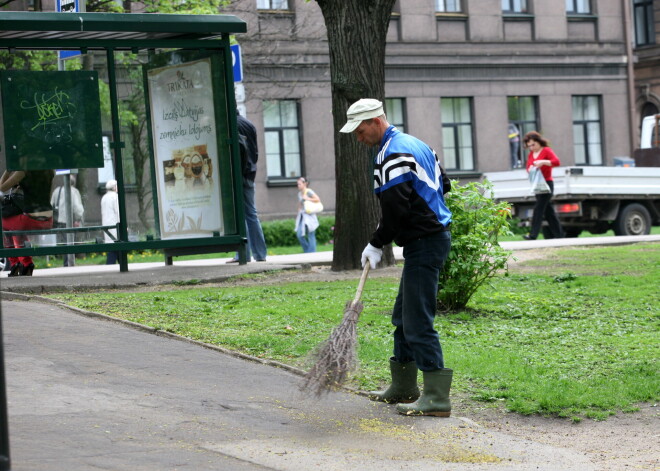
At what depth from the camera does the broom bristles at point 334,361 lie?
679 centimetres

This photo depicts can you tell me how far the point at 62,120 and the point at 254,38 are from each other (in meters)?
17.2

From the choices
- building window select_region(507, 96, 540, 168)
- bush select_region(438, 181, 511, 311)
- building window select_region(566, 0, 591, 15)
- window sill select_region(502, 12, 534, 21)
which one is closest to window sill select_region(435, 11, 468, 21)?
window sill select_region(502, 12, 534, 21)

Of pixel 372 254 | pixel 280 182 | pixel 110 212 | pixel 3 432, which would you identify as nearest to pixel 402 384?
pixel 372 254

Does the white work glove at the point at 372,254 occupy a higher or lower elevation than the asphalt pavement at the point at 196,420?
higher

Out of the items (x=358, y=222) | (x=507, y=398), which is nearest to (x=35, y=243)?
(x=358, y=222)

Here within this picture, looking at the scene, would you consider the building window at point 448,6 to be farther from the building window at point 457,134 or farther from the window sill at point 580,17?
the window sill at point 580,17

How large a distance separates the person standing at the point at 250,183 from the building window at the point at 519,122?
2095 cm

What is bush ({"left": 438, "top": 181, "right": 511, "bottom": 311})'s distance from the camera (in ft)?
32.4

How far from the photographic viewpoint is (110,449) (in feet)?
18.5

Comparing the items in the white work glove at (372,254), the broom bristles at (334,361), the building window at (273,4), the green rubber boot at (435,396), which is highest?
the building window at (273,4)

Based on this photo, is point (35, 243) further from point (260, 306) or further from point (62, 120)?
point (260, 306)

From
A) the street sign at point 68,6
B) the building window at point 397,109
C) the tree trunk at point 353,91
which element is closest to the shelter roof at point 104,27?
the street sign at point 68,6

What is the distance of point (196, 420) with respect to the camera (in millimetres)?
6414

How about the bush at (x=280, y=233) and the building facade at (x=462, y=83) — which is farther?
the building facade at (x=462, y=83)
